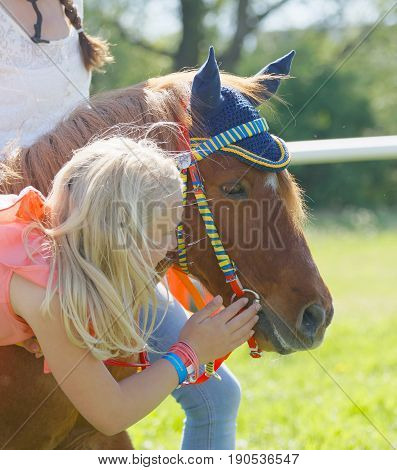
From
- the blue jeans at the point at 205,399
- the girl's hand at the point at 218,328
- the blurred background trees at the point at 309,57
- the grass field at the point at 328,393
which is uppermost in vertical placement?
the girl's hand at the point at 218,328

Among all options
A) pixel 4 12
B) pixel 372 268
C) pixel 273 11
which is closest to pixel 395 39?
pixel 273 11

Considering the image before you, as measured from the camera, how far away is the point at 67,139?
7.89 ft

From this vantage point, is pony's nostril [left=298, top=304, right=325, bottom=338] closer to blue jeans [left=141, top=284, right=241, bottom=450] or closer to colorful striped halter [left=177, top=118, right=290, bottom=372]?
colorful striped halter [left=177, top=118, right=290, bottom=372]

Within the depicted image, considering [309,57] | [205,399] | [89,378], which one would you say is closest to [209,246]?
[89,378]

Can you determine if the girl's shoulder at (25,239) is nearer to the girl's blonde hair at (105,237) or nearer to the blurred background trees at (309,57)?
the girl's blonde hair at (105,237)

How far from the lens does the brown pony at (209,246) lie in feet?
7.79

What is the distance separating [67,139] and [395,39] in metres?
22.7

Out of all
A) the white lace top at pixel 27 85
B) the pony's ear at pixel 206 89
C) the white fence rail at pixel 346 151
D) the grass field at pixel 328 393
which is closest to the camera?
the pony's ear at pixel 206 89

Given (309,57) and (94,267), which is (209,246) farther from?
(309,57)

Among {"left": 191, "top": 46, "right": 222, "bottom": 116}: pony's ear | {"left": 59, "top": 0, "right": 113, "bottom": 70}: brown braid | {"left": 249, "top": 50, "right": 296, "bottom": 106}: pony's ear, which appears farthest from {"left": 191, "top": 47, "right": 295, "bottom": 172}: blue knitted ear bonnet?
{"left": 59, "top": 0, "right": 113, "bottom": 70}: brown braid

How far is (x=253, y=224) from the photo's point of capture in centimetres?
235

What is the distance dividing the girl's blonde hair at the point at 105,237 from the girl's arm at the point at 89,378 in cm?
4

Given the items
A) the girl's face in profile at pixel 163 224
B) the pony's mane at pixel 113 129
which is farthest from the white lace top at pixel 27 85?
the girl's face in profile at pixel 163 224
